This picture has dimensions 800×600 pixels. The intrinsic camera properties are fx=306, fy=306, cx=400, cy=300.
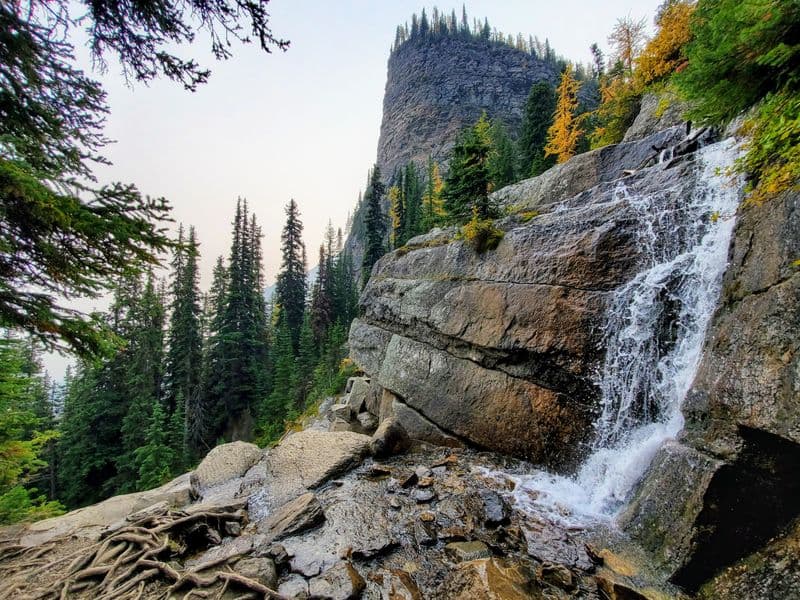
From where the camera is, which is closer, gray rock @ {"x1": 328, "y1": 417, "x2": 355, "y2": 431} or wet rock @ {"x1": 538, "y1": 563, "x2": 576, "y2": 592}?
wet rock @ {"x1": 538, "y1": 563, "x2": 576, "y2": 592}

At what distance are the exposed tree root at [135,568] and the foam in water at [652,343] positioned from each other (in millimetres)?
5334

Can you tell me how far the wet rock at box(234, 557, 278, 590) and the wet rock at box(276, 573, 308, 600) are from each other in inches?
5.6

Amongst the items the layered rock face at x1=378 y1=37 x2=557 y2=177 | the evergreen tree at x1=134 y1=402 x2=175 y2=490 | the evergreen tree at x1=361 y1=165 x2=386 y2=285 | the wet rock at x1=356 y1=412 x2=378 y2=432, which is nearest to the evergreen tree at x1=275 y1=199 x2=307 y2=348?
the evergreen tree at x1=361 y1=165 x2=386 y2=285

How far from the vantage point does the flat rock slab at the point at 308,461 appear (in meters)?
7.31

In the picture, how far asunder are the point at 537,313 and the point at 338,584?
23.3ft

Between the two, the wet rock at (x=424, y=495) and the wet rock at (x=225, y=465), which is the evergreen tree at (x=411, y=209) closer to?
the wet rock at (x=225, y=465)

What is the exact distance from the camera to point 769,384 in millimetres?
3873

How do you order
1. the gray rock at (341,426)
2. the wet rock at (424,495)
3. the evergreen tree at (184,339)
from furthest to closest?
the evergreen tree at (184,339) < the gray rock at (341,426) < the wet rock at (424,495)

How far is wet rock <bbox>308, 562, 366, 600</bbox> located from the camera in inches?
157

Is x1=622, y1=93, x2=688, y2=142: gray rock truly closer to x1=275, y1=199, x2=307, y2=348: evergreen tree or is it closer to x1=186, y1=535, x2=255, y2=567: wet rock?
x1=186, y1=535, x2=255, y2=567: wet rock

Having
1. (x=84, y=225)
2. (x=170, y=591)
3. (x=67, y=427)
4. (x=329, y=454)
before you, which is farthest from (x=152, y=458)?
(x=84, y=225)

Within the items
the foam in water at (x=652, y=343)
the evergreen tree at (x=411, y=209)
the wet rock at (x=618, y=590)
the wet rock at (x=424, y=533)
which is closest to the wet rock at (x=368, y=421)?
the foam in water at (x=652, y=343)

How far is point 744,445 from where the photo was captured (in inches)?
154

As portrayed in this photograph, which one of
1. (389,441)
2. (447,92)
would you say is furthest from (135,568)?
(447,92)
